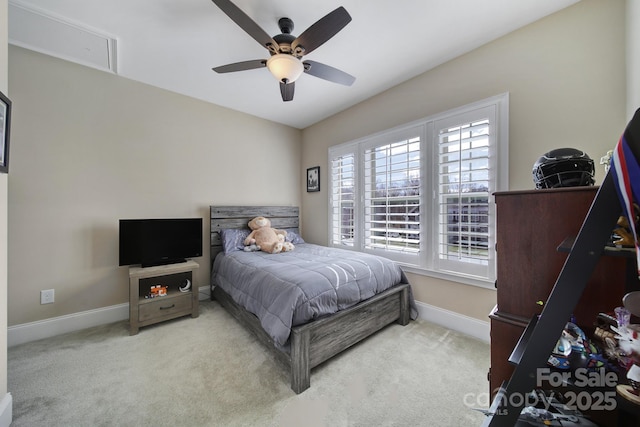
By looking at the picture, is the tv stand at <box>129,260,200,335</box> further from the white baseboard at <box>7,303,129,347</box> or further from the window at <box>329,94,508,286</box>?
the window at <box>329,94,508,286</box>

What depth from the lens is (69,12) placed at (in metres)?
1.80

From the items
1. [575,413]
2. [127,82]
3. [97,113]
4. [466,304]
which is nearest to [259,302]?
[575,413]

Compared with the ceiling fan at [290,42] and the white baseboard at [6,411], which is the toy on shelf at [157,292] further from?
the ceiling fan at [290,42]

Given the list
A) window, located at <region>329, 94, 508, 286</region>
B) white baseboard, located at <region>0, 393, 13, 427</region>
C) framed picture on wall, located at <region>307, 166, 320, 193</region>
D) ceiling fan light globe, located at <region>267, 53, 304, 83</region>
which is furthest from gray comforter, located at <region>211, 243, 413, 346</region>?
ceiling fan light globe, located at <region>267, 53, 304, 83</region>

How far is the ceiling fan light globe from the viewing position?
5.81ft

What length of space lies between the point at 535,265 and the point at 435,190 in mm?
1572

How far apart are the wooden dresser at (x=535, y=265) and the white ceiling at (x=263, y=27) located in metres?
1.66

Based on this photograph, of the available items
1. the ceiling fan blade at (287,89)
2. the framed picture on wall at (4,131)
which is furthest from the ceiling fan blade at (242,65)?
the framed picture on wall at (4,131)

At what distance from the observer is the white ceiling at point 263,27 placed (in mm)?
1743

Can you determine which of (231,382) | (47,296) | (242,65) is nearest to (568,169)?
(242,65)

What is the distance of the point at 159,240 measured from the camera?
2.66 meters

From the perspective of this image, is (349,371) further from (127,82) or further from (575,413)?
(127,82)

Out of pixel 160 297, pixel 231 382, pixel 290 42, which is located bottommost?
pixel 231 382

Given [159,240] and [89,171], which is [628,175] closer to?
[159,240]
